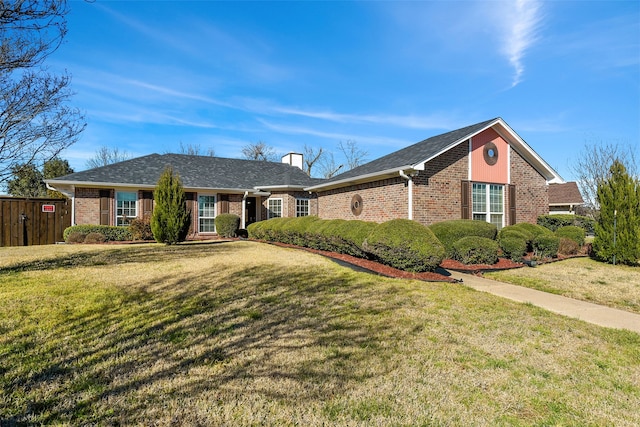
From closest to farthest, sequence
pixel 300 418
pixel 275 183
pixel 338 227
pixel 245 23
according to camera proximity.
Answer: pixel 300 418 → pixel 338 227 → pixel 245 23 → pixel 275 183

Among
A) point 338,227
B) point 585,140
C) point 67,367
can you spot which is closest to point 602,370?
point 67,367

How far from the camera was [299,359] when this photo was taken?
3.29m

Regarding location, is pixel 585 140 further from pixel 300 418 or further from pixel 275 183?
pixel 300 418

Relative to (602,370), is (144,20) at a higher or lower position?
higher

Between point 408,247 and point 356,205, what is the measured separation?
274 inches

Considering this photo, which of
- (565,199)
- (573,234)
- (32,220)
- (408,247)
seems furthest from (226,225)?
(565,199)

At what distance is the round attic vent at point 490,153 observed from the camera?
1332 cm

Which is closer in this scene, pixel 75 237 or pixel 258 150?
pixel 75 237

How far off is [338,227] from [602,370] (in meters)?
8.00

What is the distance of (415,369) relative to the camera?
3156 mm

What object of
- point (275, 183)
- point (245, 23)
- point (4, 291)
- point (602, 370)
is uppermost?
point (245, 23)

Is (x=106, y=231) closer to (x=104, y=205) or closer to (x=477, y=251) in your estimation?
(x=104, y=205)

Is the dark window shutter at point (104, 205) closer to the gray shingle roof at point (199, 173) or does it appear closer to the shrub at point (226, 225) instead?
the gray shingle roof at point (199, 173)

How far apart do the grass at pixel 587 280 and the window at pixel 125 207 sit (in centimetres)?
1642
